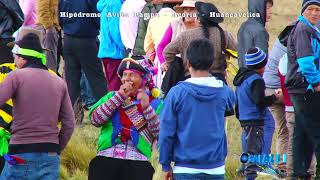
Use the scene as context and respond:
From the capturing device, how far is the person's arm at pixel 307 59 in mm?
8789

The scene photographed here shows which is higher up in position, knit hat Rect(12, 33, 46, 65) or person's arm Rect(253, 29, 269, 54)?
person's arm Rect(253, 29, 269, 54)

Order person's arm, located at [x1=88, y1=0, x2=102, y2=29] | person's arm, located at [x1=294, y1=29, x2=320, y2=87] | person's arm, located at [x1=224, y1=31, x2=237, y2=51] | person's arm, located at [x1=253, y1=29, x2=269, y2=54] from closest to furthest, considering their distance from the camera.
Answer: person's arm, located at [x1=294, y1=29, x2=320, y2=87]
person's arm, located at [x1=224, y1=31, x2=237, y2=51]
person's arm, located at [x1=253, y1=29, x2=269, y2=54]
person's arm, located at [x1=88, y1=0, x2=102, y2=29]

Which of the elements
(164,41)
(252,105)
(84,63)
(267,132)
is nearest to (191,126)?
(252,105)

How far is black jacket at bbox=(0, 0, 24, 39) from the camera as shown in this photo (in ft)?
35.6

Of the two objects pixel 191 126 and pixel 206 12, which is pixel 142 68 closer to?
pixel 191 126

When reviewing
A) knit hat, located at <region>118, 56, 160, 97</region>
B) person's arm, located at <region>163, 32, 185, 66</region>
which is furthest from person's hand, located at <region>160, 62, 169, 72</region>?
knit hat, located at <region>118, 56, 160, 97</region>

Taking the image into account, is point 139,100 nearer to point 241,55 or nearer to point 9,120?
point 9,120

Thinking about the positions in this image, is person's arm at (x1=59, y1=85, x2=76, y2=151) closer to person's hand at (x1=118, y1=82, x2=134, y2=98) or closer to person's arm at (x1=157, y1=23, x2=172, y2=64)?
person's hand at (x1=118, y1=82, x2=134, y2=98)

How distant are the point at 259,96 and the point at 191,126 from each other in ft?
A: 8.58

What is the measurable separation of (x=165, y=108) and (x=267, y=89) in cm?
389

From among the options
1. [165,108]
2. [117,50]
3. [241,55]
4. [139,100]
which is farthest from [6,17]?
[165,108]

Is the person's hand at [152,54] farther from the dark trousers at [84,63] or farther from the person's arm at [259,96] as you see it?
the person's arm at [259,96]

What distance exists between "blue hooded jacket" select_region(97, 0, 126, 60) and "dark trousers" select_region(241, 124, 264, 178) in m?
3.01

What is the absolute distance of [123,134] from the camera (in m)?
7.56
